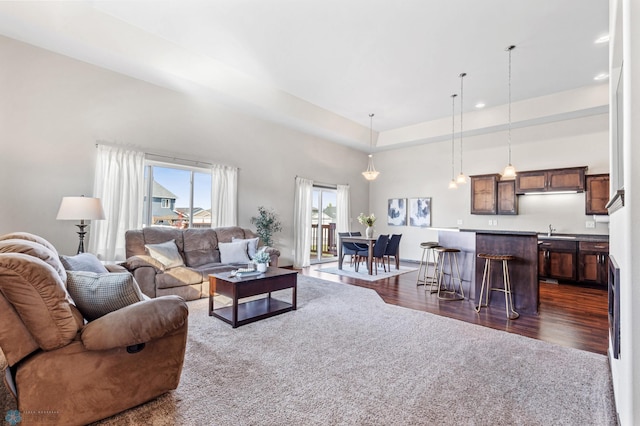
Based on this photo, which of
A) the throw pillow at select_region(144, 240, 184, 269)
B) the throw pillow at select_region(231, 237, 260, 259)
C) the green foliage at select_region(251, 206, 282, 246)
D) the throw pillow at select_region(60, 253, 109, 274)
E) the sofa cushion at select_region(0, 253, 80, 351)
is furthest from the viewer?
the green foliage at select_region(251, 206, 282, 246)

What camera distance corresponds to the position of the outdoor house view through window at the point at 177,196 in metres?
5.17

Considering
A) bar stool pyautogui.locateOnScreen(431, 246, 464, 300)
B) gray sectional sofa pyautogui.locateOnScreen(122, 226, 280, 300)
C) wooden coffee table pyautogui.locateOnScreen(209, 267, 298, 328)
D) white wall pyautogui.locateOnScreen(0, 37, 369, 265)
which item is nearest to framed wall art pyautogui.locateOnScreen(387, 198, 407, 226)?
bar stool pyautogui.locateOnScreen(431, 246, 464, 300)

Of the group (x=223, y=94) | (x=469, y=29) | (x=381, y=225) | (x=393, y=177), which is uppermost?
(x=469, y=29)

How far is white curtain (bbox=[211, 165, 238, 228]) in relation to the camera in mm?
5762

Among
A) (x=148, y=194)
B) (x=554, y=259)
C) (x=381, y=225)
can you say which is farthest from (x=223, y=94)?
(x=554, y=259)

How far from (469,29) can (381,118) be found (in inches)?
141

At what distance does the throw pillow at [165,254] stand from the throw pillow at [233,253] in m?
0.75

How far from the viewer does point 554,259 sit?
5809mm

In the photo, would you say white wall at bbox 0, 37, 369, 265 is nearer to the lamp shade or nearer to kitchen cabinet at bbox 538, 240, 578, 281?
the lamp shade

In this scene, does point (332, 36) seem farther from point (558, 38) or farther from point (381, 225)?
point (381, 225)

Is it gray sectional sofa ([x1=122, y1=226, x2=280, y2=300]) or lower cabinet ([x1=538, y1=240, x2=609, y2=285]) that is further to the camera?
lower cabinet ([x1=538, y1=240, x2=609, y2=285])

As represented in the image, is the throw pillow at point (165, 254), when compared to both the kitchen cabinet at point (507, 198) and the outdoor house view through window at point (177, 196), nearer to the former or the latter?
the outdoor house view through window at point (177, 196)

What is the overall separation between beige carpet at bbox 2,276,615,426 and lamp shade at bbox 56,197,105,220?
6.30 ft

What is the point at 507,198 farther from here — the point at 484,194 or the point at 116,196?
the point at 116,196
